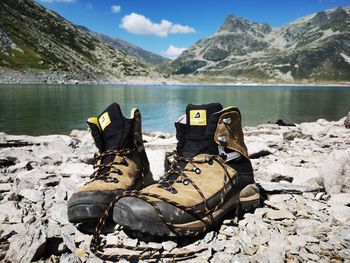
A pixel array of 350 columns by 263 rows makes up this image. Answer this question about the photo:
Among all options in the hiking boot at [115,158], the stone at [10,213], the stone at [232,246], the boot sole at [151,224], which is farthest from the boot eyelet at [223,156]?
the stone at [10,213]

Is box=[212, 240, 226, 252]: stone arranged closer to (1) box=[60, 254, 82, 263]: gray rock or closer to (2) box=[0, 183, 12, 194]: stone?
(1) box=[60, 254, 82, 263]: gray rock

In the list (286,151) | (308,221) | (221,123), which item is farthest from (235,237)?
(286,151)

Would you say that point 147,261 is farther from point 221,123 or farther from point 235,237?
point 221,123

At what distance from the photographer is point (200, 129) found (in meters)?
3.97

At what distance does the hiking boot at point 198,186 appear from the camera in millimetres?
3250

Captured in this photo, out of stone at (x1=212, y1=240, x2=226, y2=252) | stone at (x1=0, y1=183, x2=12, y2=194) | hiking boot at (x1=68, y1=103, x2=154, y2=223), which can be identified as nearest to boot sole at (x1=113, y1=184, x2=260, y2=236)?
stone at (x1=212, y1=240, x2=226, y2=252)

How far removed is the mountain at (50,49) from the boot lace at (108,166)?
109533 mm

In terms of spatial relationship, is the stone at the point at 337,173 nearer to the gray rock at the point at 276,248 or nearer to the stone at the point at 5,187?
the gray rock at the point at 276,248

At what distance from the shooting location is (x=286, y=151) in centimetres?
797

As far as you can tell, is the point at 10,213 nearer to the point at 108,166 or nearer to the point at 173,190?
the point at 108,166

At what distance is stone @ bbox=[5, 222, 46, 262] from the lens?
2857 millimetres

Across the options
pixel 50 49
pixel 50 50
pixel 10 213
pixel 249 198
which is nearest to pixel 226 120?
pixel 249 198

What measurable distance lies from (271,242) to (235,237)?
0.39 metres

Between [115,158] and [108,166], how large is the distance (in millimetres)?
148
